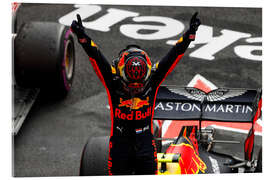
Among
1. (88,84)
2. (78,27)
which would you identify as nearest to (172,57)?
(78,27)

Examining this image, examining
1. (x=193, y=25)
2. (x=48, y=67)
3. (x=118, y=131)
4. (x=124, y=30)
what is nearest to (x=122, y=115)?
(x=118, y=131)

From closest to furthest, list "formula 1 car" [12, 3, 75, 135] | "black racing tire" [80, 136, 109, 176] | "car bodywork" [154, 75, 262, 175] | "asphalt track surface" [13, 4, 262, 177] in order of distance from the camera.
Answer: "black racing tire" [80, 136, 109, 176] < "car bodywork" [154, 75, 262, 175] < "asphalt track surface" [13, 4, 262, 177] < "formula 1 car" [12, 3, 75, 135]

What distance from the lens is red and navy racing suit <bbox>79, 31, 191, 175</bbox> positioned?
480cm

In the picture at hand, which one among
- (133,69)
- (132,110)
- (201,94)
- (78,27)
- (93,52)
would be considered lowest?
(201,94)

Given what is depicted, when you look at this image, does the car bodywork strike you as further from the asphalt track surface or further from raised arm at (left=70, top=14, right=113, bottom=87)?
the asphalt track surface

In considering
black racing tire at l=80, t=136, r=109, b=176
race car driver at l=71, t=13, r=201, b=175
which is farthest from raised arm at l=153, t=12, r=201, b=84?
black racing tire at l=80, t=136, r=109, b=176

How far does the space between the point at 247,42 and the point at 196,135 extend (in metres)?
4.07

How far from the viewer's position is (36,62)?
7.86 metres

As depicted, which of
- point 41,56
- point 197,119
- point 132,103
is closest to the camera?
point 132,103

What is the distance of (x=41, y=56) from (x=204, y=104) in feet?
10.2

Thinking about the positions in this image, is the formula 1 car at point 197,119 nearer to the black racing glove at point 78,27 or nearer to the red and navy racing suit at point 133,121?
the red and navy racing suit at point 133,121

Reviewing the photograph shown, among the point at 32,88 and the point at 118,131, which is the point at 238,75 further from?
the point at 118,131

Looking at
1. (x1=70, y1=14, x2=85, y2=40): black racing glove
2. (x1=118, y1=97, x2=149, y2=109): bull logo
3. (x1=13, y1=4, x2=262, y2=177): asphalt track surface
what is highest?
(x1=70, y1=14, x2=85, y2=40): black racing glove

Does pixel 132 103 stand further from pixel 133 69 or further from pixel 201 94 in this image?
pixel 201 94
